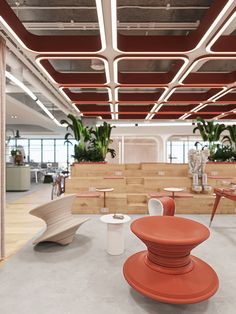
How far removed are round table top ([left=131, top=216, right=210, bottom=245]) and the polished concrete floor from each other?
1.85 ft

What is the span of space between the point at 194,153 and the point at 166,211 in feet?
8.82

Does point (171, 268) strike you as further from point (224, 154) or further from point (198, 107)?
point (198, 107)

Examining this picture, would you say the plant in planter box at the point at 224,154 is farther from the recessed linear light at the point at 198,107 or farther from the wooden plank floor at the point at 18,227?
the wooden plank floor at the point at 18,227

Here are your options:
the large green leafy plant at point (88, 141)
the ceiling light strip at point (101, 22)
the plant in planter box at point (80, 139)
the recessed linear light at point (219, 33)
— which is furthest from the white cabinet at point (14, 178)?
the recessed linear light at point (219, 33)

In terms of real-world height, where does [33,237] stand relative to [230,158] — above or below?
below

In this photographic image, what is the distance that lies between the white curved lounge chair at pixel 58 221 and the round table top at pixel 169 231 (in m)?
1.21

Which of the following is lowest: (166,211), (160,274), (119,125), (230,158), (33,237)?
(33,237)

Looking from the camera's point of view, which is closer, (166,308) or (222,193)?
(166,308)

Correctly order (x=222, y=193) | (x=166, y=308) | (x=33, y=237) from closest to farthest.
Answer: (x=166, y=308)
(x=33, y=237)
(x=222, y=193)

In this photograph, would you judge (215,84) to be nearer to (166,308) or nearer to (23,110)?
(166,308)

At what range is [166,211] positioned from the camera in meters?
3.09

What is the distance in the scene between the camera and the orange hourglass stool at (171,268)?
1.76m

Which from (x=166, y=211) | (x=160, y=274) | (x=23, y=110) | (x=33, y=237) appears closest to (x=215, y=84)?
(x=166, y=211)

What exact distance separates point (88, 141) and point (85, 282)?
457cm
